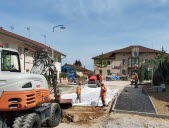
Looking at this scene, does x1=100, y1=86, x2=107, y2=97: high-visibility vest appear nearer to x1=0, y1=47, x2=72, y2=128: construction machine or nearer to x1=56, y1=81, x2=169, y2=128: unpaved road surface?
x1=56, y1=81, x2=169, y2=128: unpaved road surface

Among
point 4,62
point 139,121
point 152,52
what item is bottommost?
point 139,121

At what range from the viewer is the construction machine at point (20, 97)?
9711mm

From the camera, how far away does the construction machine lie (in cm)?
971

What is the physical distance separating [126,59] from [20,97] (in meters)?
88.7

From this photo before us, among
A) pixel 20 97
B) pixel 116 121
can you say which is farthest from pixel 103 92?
pixel 20 97

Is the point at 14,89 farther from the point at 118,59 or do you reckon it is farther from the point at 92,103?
the point at 118,59

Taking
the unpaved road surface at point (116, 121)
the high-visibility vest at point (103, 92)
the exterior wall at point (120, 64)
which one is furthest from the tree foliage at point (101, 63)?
the unpaved road surface at point (116, 121)

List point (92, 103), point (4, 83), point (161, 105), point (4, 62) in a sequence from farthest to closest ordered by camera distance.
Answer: point (92, 103), point (161, 105), point (4, 62), point (4, 83)

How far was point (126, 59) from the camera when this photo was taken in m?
97.4

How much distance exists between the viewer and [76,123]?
14320mm

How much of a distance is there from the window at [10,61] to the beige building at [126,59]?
3307 inches

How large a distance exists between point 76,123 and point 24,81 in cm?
484

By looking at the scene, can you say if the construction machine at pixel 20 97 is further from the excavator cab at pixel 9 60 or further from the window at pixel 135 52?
the window at pixel 135 52

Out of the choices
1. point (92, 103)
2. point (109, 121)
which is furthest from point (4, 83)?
point (92, 103)
